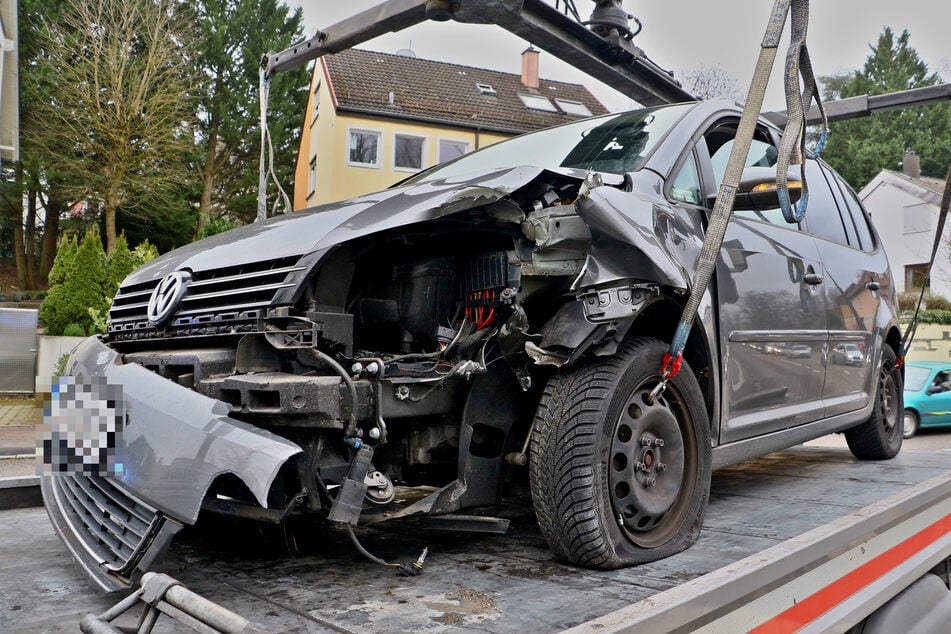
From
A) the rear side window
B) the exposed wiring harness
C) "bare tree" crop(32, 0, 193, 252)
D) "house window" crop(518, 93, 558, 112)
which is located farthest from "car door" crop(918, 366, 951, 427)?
"bare tree" crop(32, 0, 193, 252)

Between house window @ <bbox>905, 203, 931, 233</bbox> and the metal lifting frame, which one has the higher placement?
house window @ <bbox>905, 203, 931, 233</bbox>

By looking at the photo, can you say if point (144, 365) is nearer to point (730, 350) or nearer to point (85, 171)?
point (730, 350)

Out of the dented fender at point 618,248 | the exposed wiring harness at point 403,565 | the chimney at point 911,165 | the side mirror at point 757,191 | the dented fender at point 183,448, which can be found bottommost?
the exposed wiring harness at point 403,565

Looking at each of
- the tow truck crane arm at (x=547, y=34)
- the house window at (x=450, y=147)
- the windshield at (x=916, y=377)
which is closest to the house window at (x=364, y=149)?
the house window at (x=450, y=147)

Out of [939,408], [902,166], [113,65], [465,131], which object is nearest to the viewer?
[939,408]

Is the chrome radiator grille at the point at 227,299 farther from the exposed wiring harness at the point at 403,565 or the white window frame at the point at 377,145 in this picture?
the white window frame at the point at 377,145

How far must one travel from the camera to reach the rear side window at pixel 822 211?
148 inches

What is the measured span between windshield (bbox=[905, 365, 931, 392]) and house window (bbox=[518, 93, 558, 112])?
1456cm

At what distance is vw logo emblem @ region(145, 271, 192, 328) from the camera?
2.21 metres

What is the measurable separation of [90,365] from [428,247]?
1.03 m

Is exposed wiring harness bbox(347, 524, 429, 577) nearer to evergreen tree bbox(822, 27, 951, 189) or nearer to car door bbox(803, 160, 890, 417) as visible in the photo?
car door bbox(803, 160, 890, 417)

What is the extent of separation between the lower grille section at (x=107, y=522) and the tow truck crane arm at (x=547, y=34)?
2575mm

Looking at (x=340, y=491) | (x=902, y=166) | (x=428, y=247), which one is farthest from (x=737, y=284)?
(x=902, y=166)

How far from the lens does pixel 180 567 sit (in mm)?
2146
